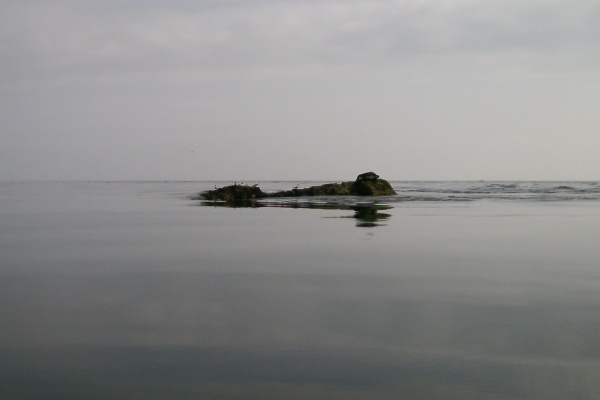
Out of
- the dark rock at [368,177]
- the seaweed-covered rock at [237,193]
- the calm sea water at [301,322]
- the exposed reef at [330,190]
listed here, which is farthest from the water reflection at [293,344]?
the dark rock at [368,177]

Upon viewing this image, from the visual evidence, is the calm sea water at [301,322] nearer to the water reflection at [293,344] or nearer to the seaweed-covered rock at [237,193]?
the water reflection at [293,344]

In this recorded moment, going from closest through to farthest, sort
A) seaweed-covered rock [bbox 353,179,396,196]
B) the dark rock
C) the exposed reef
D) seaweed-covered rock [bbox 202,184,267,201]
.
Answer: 1. seaweed-covered rock [bbox 202,184,267,201]
2. the exposed reef
3. seaweed-covered rock [bbox 353,179,396,196]
4. the dark rock

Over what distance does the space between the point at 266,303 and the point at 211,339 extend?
4.25 ft

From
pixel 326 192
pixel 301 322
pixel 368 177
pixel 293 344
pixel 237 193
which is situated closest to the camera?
pixel 293 344

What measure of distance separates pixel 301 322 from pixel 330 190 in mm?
29451

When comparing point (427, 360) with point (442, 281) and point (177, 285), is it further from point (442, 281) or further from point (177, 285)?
point (177, 285)

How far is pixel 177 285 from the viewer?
6285mm

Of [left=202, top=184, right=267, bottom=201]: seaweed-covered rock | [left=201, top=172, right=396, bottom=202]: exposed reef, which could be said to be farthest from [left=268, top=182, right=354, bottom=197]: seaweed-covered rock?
[left=202, top=184, right=267, bottom=201]: seaweed-covered rock

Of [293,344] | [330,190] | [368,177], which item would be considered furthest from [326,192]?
[293,344]

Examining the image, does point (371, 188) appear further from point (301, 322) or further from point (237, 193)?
point (301, 322)

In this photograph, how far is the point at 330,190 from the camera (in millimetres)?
33938

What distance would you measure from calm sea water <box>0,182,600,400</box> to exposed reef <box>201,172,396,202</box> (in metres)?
21.5

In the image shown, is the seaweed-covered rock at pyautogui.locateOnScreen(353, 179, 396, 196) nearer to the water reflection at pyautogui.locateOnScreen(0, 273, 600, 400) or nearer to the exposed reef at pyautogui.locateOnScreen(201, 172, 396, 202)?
the exposed reef at pyautogui.locateOnScreen(201, 172, 396, 202)

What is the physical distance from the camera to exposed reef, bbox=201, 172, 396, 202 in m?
31.2
